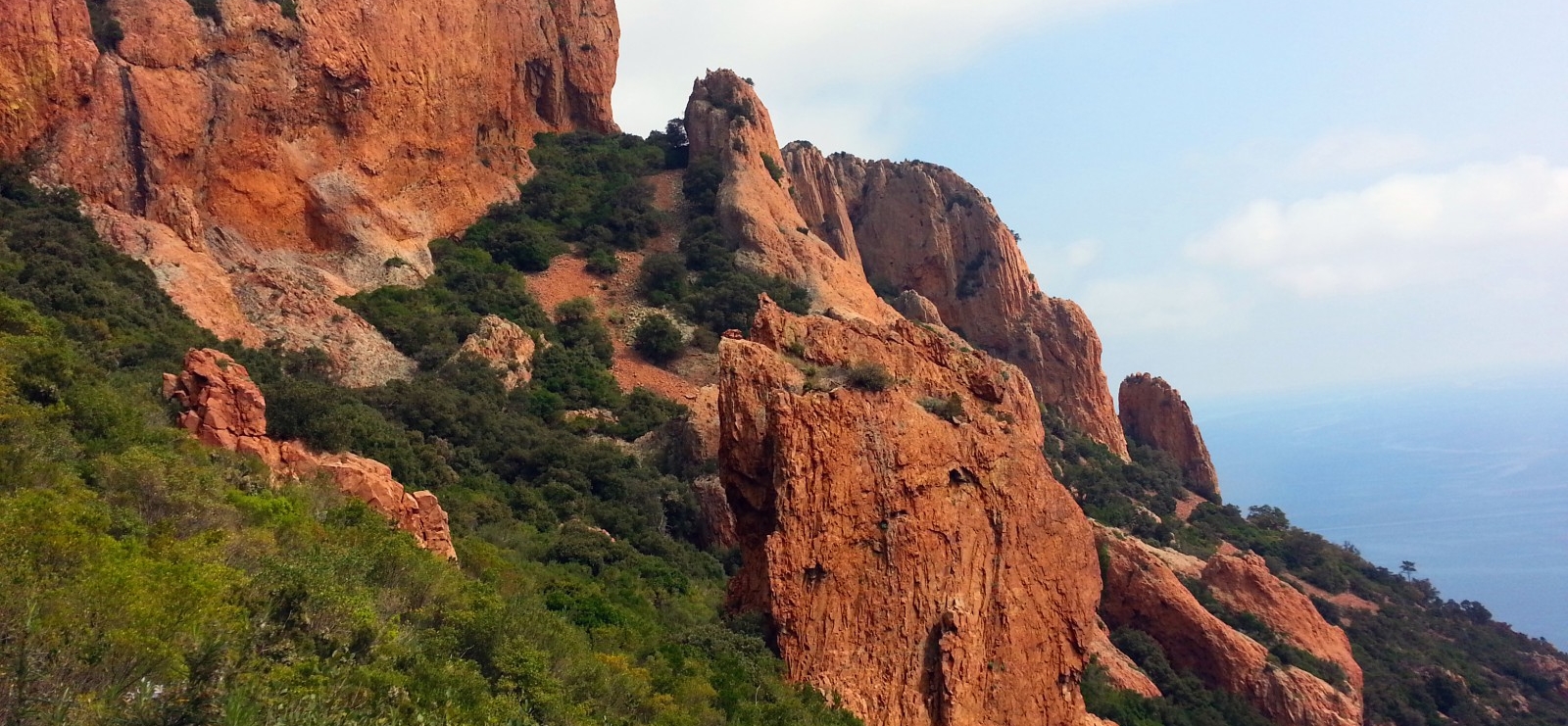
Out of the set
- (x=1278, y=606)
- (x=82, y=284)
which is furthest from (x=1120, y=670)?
(x=82, y=284)

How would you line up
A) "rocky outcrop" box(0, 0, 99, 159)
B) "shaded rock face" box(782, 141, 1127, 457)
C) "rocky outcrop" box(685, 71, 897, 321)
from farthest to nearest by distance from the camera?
"shaded rock face" box(782, 141, 1127, 457) < "rocky outcrop" box(685, 71, 897, 321) < "rocky outcrop" box(0, 0, 99, 159)

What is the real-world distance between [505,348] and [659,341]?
589cm

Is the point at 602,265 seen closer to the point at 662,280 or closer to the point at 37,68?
the point at 662,280

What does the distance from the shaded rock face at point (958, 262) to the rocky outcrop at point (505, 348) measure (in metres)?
21.5

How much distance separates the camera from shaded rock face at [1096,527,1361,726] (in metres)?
27.2

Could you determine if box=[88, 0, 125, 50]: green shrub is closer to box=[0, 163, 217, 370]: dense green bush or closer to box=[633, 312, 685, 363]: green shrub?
box=[0, 163, 217, 370]: dense green bush

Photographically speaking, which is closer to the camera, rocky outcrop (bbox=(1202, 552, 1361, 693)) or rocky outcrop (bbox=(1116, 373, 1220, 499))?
rocky outcrop (bbox=(1202, 552, 1361, 693))

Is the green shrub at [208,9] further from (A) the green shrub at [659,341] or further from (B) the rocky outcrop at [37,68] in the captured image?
(A) the green shrub at [659,341]

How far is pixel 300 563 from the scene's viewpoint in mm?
10586

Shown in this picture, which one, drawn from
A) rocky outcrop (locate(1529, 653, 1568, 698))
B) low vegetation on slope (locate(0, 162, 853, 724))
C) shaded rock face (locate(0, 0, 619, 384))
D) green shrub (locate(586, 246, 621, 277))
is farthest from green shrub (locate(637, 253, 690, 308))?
rocky outcrop (locate(1529, 653, 1568, 698))

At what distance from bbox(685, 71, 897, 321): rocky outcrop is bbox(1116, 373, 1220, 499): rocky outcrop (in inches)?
661

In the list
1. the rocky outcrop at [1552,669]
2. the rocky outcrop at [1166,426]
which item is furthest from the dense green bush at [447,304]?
the rocky outcrop at [1552,669]

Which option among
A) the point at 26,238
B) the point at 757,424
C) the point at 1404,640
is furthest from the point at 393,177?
the point at 1404,640

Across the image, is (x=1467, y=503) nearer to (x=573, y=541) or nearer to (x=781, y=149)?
(x=781, y=149)
